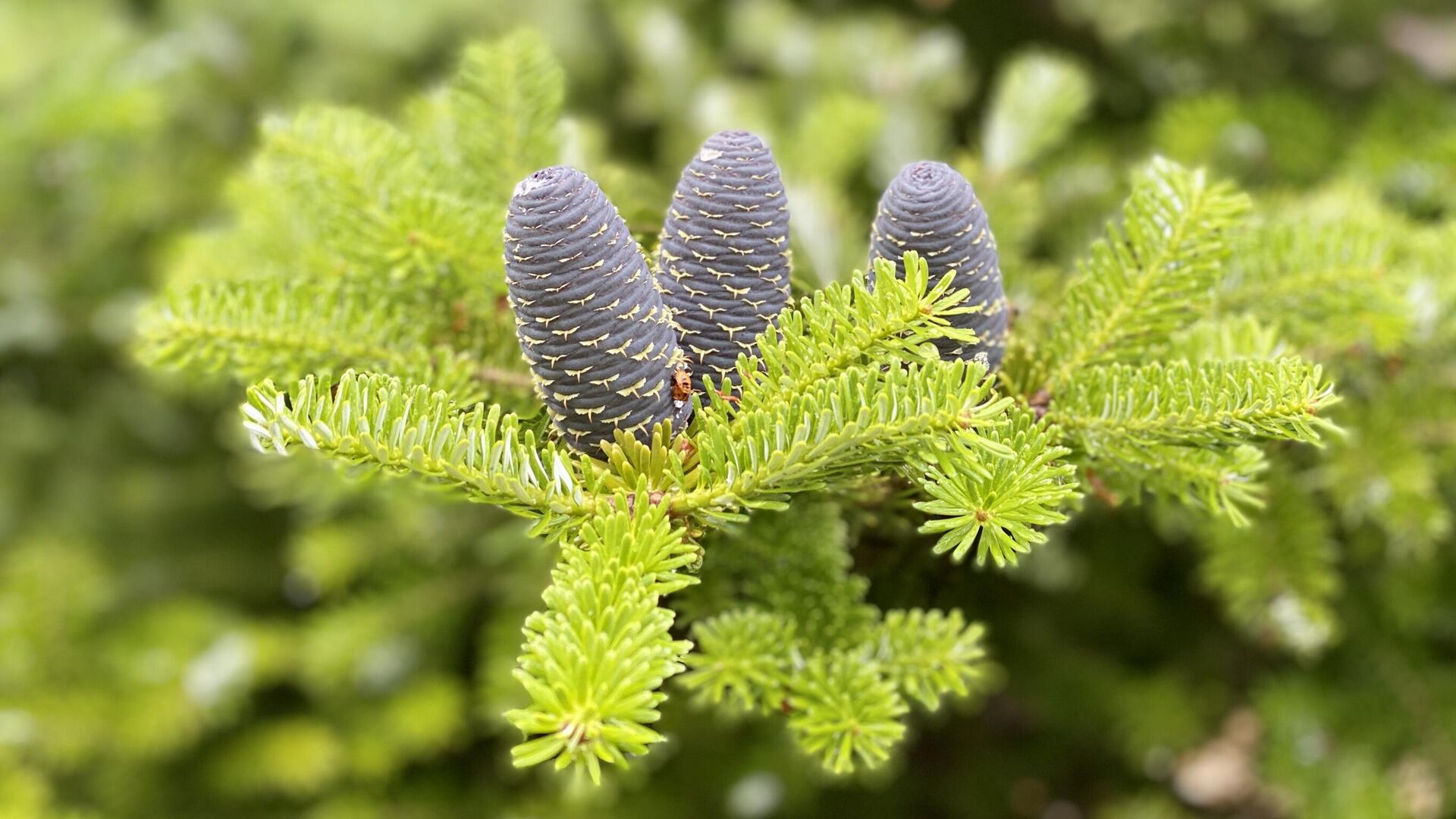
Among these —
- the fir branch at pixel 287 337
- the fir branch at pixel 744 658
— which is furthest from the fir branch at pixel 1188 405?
the fir branch at pixel 287 337

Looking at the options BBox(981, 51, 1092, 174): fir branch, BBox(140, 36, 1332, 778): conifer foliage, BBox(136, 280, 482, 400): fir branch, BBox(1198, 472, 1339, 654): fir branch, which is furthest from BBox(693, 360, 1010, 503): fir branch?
BBox(981, 51, 1092, 174): fir branch

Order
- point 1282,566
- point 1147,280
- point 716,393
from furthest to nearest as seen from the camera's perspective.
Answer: point 1282,566 < point 1147,280 < point 716,393

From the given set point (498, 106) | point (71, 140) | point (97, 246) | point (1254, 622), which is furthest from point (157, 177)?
point (1254, 622)

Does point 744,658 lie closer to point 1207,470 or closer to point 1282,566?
point 1207,470

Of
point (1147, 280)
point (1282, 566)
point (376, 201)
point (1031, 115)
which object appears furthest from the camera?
point (1031, 115)

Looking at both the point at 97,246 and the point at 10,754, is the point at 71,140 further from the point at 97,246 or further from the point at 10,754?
the point at 10,754

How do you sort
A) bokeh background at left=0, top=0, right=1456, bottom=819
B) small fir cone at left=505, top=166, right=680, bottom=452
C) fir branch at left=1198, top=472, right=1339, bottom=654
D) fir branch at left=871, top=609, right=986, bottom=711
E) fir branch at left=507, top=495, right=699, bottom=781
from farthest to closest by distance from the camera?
bokeh background at left=0, top=0, right=1456, bottom=819, fir branch at left=1198, top=472, right=1339, bottom=654, fir branch at left=871, top=609, right=986, bottom=711, small fir cone at left=505, top=166, right=680, bottom=452, fir branch at left=507, top=495, right=699, bottom=781

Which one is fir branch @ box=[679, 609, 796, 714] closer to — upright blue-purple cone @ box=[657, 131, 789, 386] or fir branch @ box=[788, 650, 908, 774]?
fir branch @ box=[788, 650, 908, 774]

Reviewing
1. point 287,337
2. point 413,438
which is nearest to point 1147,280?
point 413,438
